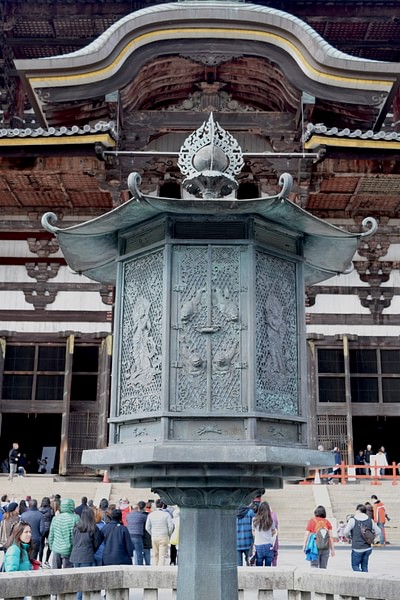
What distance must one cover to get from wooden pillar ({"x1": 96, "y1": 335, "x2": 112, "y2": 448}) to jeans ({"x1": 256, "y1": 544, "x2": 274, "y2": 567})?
21.2ft

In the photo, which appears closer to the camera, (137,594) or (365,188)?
(137,594)

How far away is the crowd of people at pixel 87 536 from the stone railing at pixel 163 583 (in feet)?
3.22

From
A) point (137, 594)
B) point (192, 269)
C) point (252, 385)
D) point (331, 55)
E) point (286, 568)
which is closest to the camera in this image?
point (252, 385)

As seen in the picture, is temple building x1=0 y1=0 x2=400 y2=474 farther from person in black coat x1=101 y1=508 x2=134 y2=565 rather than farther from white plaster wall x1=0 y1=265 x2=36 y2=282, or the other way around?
person in black coat x1=101 y1=508 x2=134 y2=565

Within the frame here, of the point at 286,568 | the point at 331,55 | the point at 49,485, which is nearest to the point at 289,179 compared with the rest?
the point at 286,568

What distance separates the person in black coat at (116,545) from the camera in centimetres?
795

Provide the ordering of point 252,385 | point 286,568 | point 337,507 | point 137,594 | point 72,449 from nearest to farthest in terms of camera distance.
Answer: point 252,385, point 286,568, point 137,594, point 337,507, point 72,449

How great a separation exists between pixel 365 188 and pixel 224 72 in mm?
3946

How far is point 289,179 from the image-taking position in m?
4.63

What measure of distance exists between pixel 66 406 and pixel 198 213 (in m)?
11.7

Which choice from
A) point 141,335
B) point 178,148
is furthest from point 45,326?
point 141,335

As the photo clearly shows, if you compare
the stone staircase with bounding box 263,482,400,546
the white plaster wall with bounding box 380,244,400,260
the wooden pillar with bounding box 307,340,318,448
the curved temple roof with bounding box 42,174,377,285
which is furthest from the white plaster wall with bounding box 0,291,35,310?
the curved temple roof with bounding box 42,174,377,285

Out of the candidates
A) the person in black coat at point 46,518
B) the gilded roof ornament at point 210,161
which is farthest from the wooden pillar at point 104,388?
the gilded roof ornament at point 210,161

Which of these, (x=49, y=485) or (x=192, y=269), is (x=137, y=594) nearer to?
(x=192, y=269)
